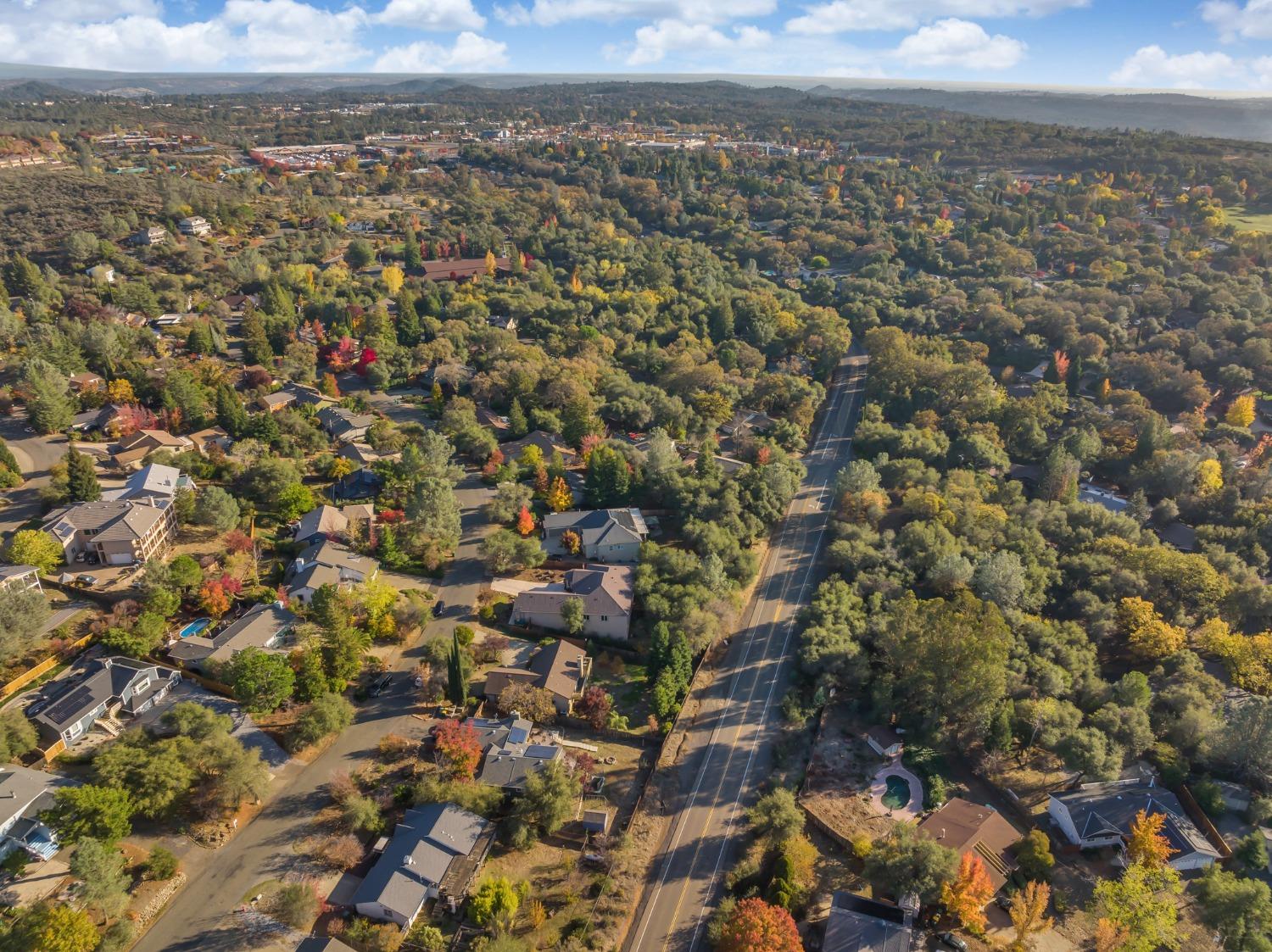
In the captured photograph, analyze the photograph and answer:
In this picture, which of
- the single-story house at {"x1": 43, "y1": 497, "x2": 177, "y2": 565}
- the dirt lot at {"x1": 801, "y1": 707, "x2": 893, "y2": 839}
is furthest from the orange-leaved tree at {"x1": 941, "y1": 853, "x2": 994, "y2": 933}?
the single-story house at {"x1": 43, "y1": 497, "x2": 177, "y2": 565}

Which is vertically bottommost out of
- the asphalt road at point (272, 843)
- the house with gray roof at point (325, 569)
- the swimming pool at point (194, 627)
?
the asphalt road at point (272, 843)

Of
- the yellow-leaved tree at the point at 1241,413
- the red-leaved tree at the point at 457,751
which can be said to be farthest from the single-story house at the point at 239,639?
the yellow-leaved tree at the point at 1241,413

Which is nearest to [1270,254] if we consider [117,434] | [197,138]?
[117,434]

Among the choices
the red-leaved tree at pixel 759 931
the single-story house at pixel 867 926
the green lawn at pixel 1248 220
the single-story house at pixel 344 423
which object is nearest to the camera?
the red-leaved tree at pixel 759 931

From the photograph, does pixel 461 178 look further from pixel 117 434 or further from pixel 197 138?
pixel 117 434

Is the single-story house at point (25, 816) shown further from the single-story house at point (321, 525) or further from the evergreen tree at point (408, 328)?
the evergreen tree at point (408, 328)

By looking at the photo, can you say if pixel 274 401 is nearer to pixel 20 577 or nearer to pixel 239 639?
pixel 20 577

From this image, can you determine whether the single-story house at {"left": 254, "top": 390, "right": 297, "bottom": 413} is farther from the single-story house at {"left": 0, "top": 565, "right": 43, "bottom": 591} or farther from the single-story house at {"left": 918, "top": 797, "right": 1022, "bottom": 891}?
the single-story house at {"left": 918, "top": 797, "right": 1022, "bottom": 891}
